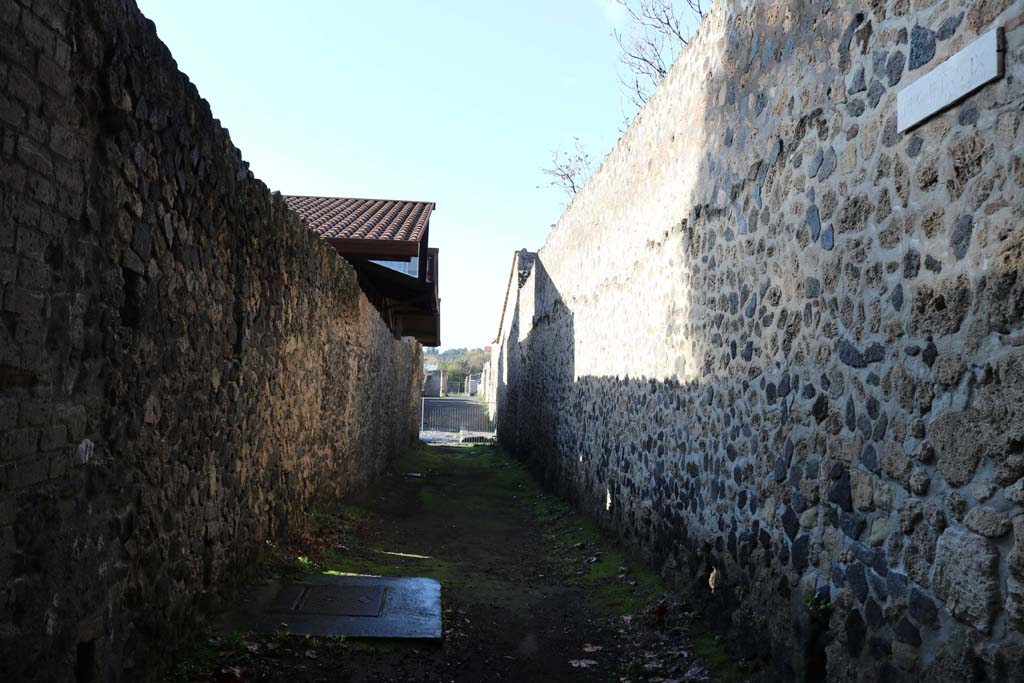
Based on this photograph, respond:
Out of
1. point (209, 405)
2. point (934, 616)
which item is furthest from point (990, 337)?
point (209, 405)

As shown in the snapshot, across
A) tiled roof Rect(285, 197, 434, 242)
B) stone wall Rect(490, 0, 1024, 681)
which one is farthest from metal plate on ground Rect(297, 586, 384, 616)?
tiled roof Rect(285, 197, 434, 242)

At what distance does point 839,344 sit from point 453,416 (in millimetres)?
34255

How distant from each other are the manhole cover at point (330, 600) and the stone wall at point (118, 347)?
14.1 inches

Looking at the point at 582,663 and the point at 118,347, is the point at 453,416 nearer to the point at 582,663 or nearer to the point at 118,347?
the point at 582,663

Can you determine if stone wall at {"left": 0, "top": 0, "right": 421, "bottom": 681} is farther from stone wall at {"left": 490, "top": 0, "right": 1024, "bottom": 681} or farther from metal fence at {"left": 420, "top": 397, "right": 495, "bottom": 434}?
metal fence at {"left": 420, "top": 397, "right": 495, "bottom": 434}

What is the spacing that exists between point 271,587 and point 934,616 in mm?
4310

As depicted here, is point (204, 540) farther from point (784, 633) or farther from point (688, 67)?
point (688, 67)

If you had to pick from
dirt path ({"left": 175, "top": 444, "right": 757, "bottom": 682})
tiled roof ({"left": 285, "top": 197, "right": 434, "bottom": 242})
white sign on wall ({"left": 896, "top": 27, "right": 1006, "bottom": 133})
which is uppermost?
tiled roof ({"left": 285, "top": 197, "right": 434, "bottom": 242})

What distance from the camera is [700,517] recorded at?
5.68 metres

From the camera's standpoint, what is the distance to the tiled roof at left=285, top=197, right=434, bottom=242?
38.8ft

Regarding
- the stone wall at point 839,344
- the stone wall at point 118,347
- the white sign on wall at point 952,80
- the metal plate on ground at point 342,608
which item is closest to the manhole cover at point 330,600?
the metal plate on ground at point 342,608

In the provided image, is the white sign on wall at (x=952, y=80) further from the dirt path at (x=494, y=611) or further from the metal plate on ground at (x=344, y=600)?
the metal plate on ground at (x=344, y=600)

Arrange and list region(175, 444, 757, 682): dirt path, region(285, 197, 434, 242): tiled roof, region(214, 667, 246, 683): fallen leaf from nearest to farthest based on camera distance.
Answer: region(214, 667, 246, 683): fallen leaf, region(175, 444, 757, 682): dirt path, region(285, 197, 434, 242): tiled roof

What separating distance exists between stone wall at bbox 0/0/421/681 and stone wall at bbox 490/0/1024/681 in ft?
10.7
